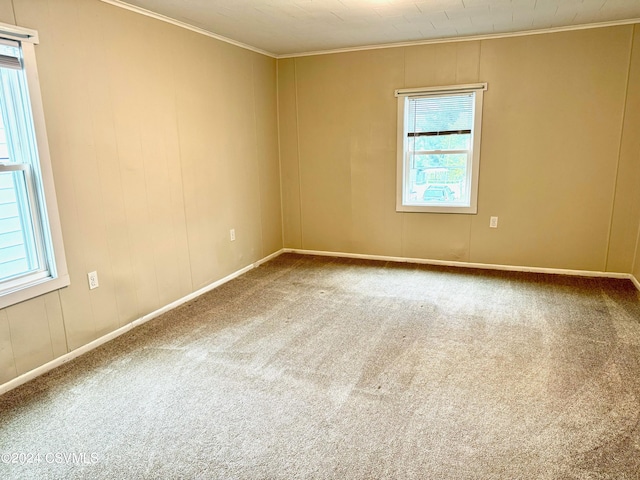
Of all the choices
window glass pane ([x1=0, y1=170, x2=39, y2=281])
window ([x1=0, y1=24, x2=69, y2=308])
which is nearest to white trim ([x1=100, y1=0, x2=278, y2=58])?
window ([x1=0, y1=24, x2=69, y2=308])

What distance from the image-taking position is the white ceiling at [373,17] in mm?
2988

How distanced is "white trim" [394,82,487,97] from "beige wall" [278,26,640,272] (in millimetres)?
63

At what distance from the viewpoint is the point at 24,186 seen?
2.41m

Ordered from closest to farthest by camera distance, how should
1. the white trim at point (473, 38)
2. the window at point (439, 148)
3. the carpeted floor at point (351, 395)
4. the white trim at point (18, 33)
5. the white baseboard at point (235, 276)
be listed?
the carpeted floor at point (351, 395), the white trim at point (18, 33), the white baseboard at point (235, 276), the white trim at point (473, 38), the window at point (439, 148)

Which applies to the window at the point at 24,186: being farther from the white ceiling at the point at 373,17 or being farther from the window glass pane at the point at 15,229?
the white ceiling at the point at 373,17

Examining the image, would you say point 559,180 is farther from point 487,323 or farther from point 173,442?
point 173,442

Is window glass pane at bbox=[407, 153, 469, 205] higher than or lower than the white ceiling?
lower

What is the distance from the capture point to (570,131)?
391 cm

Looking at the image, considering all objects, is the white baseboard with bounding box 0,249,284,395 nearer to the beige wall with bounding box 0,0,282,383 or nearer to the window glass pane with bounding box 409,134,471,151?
the beige wall with bounding box 0,0,282,383

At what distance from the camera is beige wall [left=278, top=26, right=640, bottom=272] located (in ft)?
12.5

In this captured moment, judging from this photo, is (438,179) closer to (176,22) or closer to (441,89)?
(441,89)

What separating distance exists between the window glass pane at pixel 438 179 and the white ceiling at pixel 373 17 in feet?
3.93

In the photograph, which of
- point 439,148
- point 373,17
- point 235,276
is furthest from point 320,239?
point 373,17

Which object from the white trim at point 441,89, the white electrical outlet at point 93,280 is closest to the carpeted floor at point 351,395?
the white electrical outlet at point 93,280
